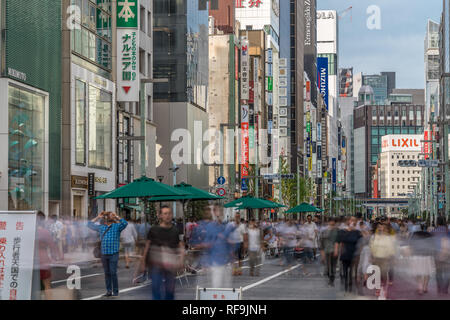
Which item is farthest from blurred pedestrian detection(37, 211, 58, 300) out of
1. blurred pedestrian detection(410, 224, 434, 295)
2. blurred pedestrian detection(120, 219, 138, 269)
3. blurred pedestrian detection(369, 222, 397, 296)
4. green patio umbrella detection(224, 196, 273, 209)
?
green patio umbrella detection(224, 196, 273, 209)

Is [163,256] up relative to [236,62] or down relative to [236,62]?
down

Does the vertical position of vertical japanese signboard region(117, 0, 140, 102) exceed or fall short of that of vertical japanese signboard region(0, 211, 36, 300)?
it exceeds it

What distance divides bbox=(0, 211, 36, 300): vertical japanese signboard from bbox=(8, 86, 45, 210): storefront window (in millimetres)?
25482

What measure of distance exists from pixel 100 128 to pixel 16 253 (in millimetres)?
39099

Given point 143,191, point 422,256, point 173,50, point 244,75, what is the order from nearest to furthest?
point 422,256 < point 143,191 < point 173,50 < point 244,75

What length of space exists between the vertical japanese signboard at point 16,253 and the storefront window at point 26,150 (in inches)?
1003

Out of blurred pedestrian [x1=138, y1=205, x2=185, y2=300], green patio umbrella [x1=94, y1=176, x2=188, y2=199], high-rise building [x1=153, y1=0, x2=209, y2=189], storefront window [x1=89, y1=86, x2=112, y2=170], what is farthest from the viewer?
high-rise building [x1=153, y1=0, x2=209, y2=189]

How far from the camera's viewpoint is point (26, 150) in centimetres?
4062

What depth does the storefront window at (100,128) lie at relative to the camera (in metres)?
50.5

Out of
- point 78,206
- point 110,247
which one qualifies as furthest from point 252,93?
point 110,247

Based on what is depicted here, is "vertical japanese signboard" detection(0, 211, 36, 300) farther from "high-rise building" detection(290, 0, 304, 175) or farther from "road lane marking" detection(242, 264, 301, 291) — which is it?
"high-rise building" detection(290, 0, 304, 175)

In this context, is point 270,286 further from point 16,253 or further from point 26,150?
point 26,150

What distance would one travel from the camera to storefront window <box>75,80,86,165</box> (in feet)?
157

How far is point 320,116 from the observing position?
193 m
